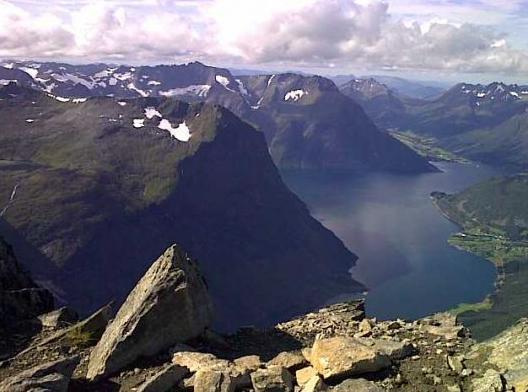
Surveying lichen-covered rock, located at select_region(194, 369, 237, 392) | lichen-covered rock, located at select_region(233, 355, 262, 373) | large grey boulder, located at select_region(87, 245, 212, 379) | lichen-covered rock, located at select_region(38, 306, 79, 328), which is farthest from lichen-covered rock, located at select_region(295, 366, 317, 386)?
lichen-covered rock, located at select_region(38, 306, 79, 328)

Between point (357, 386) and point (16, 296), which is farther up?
point (357, 386)

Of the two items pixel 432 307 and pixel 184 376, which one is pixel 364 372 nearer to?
pixel 184 376

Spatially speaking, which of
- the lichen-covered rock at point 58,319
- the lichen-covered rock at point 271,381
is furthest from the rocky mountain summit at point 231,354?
the lichen-covered rock at point 58,319

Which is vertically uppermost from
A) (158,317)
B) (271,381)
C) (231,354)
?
(158,317)

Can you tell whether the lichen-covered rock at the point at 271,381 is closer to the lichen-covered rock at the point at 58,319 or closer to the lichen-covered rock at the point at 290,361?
the lichen-covered rock at the point at 290,361

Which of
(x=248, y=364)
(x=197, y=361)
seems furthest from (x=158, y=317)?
(x=248, y=364)

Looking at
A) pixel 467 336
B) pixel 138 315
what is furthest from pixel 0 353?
pixel 467 336

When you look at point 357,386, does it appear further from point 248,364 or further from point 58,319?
point 58,319
